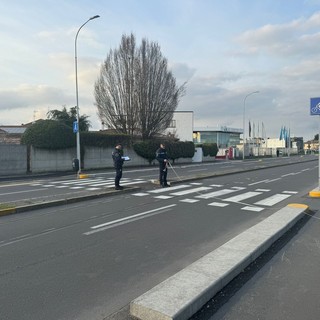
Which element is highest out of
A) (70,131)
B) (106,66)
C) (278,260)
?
(106,66)

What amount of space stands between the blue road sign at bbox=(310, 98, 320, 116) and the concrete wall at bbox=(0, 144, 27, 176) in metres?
20.1

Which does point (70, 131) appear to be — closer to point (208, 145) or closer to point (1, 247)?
point (1, 247)

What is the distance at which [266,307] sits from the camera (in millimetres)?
4035

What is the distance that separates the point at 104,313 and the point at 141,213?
223 inches

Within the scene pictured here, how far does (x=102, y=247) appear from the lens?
6.32 meters

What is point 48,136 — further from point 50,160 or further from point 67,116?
point 67,116

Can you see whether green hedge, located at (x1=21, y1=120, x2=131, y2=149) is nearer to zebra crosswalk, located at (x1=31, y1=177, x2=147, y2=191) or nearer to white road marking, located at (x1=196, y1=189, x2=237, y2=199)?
zebra crosswalk, located at (x1=31, y1=177, x2=147, y2=191)

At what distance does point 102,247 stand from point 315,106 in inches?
381

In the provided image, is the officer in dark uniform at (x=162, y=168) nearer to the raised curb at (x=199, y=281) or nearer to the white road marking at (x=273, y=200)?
the white road marking at (x=273, y=200)

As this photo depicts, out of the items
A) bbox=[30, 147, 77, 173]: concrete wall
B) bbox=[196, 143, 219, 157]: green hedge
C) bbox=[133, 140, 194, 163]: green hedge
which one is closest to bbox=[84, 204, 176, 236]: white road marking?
bbox=[30, 147, 77, 173]: concrete wall

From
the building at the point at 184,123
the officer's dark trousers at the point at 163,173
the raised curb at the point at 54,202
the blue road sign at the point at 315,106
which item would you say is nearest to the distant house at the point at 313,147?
the building at the point at 184,123

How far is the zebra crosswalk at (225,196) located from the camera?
37.4ft

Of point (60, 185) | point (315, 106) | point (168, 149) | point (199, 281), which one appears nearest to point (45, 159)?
point (60, 185)

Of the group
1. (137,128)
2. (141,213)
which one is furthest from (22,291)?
(137,128)
